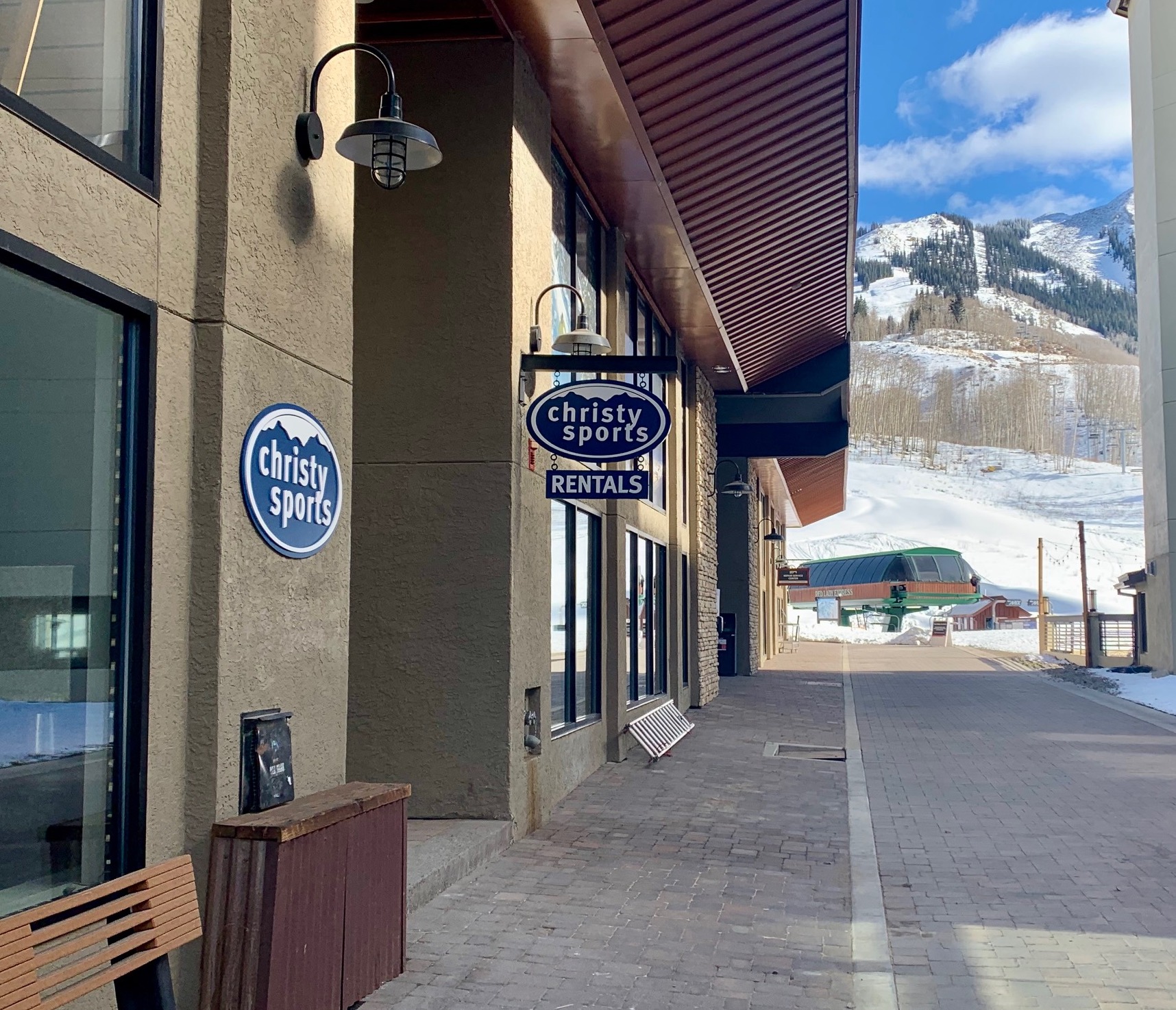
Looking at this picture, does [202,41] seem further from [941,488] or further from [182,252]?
[941,488]

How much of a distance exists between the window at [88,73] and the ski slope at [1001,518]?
91.7 metres

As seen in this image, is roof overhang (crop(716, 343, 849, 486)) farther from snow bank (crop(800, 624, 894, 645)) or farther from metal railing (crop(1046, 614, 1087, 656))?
snow bank (crop(800, 624, 894, 645))

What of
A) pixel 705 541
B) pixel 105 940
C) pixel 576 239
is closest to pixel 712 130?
pixel 576 239

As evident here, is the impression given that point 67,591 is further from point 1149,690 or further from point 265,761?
point 1149,690

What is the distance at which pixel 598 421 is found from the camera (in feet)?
26.6

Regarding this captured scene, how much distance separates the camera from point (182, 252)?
14.7ft

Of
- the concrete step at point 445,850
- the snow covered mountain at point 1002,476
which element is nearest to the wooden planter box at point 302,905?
the concrete step at point 445,850

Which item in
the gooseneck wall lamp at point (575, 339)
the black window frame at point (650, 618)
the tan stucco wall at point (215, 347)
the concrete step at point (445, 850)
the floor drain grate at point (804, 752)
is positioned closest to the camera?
the tan stucco wall at point (215, 347)

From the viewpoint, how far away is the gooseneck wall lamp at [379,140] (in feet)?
16.9

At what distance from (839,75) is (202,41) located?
6387 millimetres

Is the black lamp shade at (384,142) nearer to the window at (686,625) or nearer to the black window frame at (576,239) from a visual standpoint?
the black window frame at (576,239)

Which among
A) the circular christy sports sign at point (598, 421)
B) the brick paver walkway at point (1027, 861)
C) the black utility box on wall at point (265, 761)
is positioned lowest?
the brick paver walkway at point (1027, 861)

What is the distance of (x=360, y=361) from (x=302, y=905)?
14.8 feet

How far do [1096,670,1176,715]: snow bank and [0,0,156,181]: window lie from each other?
60.4 ft
